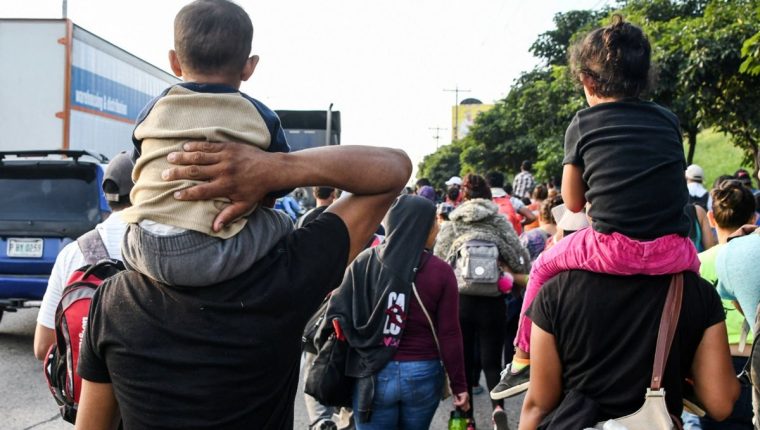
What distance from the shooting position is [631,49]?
8.43 ft

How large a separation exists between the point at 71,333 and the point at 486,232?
4076mm

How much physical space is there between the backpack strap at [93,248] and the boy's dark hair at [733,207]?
3274 mm

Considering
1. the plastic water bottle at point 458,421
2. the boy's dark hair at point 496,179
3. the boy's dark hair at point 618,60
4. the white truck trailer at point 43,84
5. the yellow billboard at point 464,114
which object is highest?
the yellow billboard at point 464,114

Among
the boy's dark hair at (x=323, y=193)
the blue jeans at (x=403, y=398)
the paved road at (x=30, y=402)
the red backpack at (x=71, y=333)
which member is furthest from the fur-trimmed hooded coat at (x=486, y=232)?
the red backpack at (x=71, y=333)

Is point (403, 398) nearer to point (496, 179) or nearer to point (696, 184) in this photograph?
point (696, 184)

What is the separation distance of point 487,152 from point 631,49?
4893cm

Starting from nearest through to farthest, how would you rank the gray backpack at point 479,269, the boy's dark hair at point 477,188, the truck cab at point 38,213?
the gray backpack at point 479,269 < the boy's dark hair at point 477,188 < the truck cab at point 38,213

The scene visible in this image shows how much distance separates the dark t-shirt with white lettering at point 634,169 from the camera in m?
2.46

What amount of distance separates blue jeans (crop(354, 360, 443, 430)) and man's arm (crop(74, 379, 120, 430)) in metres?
2.42

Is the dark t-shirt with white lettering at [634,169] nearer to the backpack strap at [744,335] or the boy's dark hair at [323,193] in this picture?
the backpack strap at [744,335]

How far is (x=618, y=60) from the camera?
2559mm

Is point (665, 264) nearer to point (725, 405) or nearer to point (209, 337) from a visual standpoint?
point (725, 405)

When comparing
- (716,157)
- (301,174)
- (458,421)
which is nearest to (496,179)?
(458,421)

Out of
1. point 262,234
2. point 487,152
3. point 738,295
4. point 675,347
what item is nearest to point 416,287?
point 738,295
